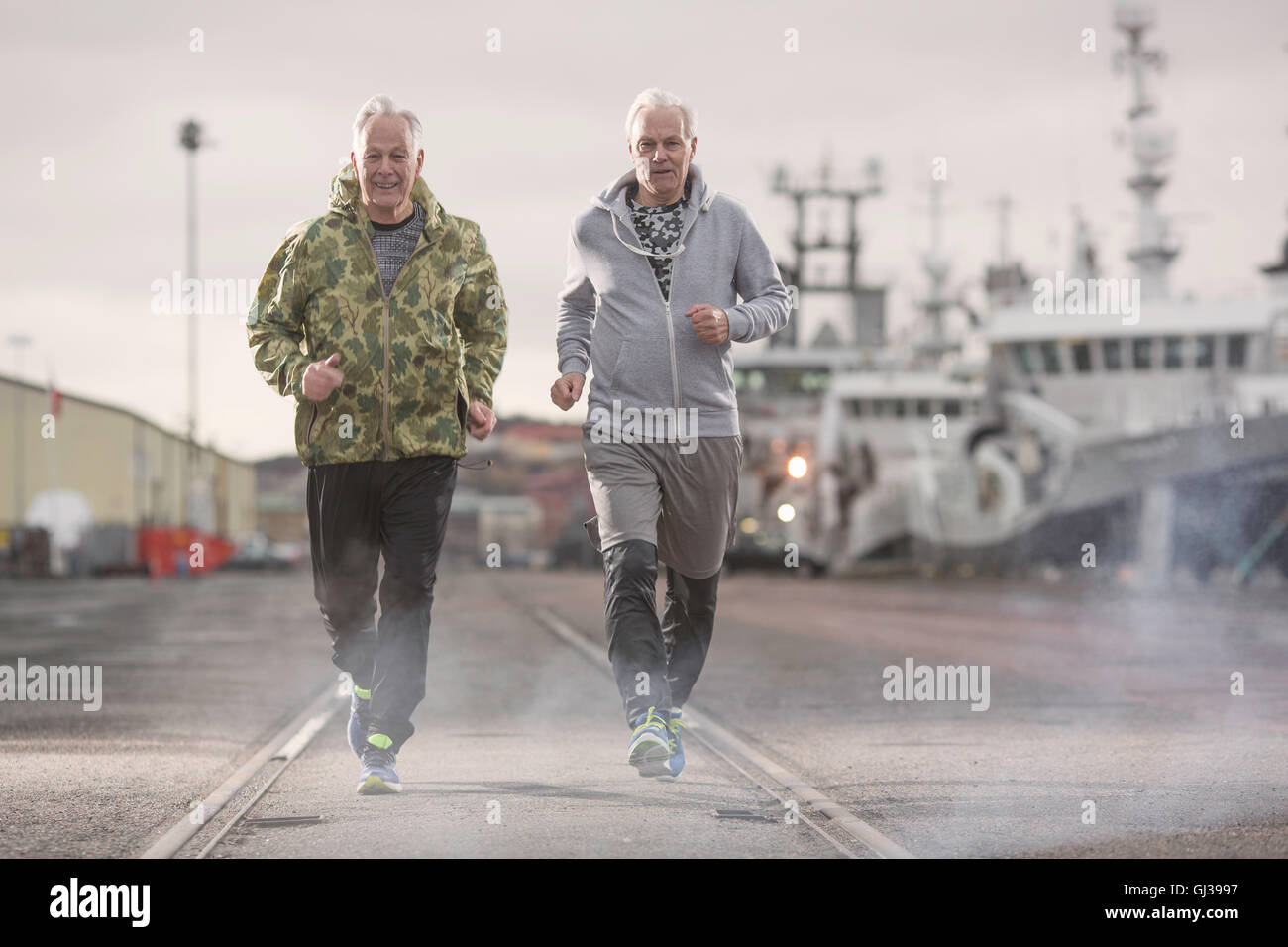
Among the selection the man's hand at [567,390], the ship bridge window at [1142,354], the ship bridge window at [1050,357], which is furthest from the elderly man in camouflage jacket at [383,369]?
the ship bridge window at [1050,357]

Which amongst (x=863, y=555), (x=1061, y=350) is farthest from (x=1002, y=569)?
(x=863, y=555)

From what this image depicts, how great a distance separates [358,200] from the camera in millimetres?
5957

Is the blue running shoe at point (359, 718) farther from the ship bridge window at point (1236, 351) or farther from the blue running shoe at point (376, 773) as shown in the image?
the ship bridge window at point (1236, 351)

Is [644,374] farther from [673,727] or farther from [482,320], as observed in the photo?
[673,727]

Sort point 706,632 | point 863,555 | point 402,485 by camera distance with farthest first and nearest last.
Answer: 1. point 863,555
2. point 706,632
3. point 402,485

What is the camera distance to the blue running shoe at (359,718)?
6.13m

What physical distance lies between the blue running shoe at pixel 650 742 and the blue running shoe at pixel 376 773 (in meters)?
0.77

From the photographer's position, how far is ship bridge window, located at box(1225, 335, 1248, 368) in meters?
39.8

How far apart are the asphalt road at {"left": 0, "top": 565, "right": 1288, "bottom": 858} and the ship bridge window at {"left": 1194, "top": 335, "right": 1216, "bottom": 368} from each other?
77.6 ft

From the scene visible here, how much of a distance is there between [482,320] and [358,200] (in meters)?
0.53

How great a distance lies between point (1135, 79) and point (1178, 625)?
85.4 ft

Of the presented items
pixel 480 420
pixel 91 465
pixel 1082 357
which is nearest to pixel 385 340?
pixel 480 420

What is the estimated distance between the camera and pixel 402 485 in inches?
235
